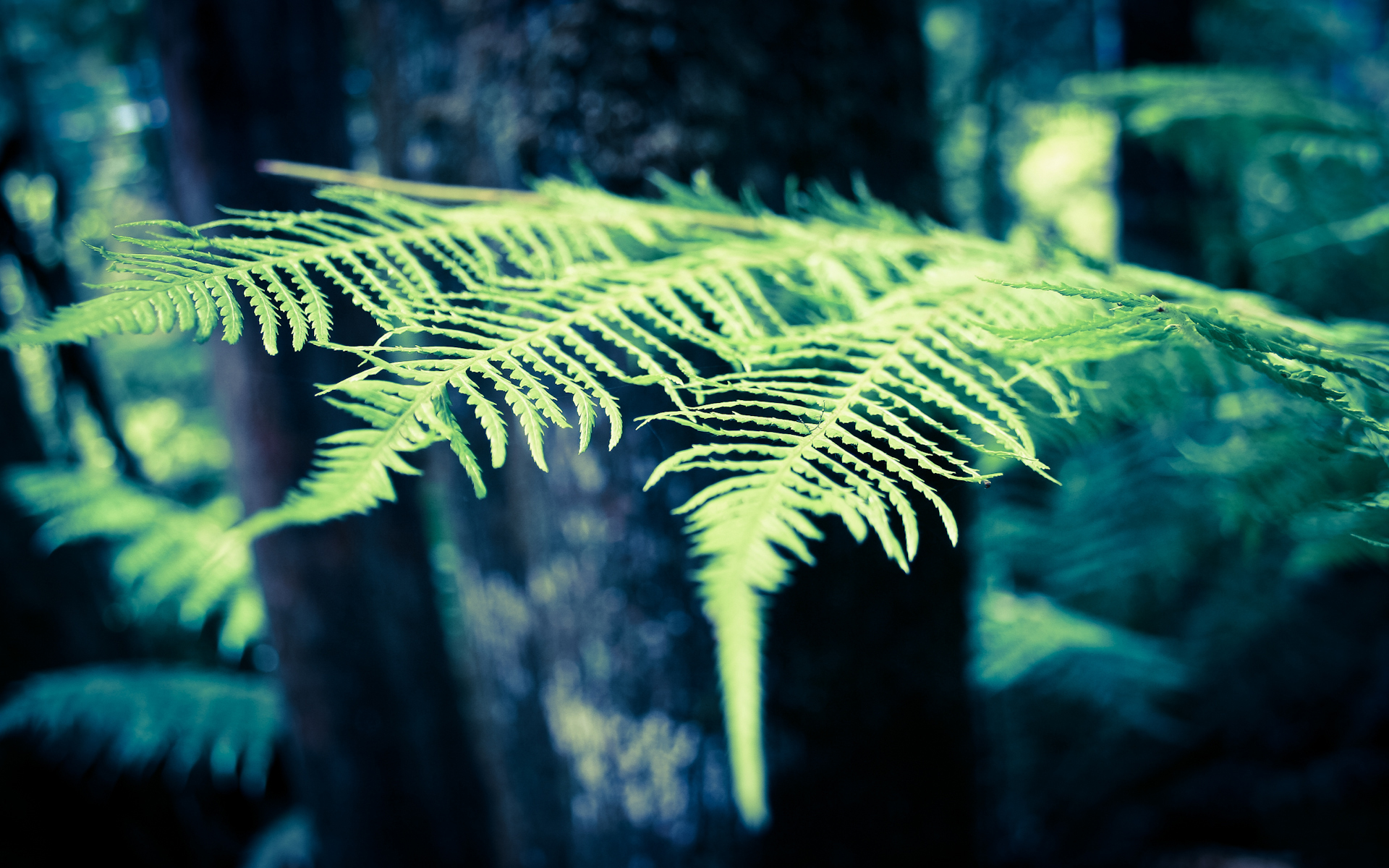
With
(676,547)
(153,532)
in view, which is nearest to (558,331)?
(676,547)

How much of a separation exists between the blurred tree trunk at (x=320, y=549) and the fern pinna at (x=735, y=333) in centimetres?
80

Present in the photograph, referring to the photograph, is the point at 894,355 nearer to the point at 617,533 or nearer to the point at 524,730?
the point at 617,533

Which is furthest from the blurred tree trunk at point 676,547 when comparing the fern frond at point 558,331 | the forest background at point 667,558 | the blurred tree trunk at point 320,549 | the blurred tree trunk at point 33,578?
the blurred tree trunk at point 33,578

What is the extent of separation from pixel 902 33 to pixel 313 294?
0.99 meters

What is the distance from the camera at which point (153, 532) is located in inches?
70.3

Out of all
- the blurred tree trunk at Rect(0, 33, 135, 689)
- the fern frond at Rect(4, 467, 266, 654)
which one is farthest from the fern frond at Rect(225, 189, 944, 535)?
the blurred tree trunk at Rect(0, 33, 135, 689)

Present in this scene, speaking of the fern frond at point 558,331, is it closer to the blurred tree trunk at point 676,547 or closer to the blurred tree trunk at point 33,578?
the blurred tree trunk at point 676,547

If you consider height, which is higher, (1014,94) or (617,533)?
(1014,94)

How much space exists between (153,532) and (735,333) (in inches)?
80.6

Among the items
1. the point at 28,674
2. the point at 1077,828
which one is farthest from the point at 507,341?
the point at 28,674

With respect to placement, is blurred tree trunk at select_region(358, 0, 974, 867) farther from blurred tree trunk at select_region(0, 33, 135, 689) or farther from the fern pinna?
blurred tree trunk at select_region(0, 33, 135, 689)

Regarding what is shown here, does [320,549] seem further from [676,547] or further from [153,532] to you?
[676,547]

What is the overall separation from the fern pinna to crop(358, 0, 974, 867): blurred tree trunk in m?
0.23

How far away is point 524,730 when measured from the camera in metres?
1.09
